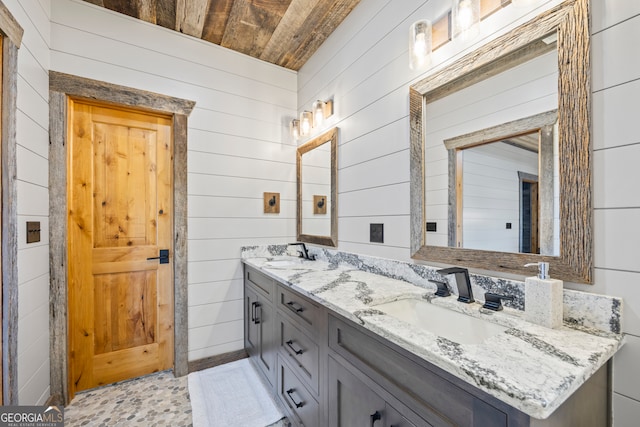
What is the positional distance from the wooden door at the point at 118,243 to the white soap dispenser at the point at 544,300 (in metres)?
2.31

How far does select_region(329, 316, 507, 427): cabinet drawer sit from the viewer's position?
25.0 inches

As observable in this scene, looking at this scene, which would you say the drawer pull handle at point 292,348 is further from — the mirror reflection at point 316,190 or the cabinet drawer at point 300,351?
the mirror reflection at point 316,190

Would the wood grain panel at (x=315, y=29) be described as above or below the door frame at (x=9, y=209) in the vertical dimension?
above

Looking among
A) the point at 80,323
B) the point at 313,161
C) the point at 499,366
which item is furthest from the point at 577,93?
the point at 80,323

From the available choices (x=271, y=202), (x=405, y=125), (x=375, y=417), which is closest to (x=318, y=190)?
(x=271, y=202)

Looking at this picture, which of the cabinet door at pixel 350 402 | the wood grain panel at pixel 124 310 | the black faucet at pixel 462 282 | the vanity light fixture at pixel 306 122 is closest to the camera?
the cabinet door at pixel 350 402

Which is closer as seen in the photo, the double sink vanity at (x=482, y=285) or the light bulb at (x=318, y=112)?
the double sink vanity at (x=482, y=285)

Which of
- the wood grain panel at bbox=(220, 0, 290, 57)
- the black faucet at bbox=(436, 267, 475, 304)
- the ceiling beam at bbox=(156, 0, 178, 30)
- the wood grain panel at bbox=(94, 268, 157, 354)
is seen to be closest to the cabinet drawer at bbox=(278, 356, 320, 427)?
the black faucet at bbox=(436, 267, 475, 304)

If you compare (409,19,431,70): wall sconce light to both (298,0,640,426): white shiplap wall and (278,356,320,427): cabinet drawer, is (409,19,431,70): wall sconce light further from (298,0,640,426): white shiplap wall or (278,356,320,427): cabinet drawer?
(278,356,320,427): cabinet drawer

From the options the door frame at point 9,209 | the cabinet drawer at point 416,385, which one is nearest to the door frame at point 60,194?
the door frame at point 9,209

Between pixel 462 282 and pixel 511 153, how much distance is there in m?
0.56

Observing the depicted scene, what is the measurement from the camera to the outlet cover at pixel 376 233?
1.69 metres

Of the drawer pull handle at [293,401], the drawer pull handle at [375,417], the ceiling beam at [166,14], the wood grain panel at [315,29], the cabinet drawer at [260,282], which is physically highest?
the ceiling beam at [166,14]

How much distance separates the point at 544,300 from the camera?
87 centimetres
